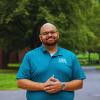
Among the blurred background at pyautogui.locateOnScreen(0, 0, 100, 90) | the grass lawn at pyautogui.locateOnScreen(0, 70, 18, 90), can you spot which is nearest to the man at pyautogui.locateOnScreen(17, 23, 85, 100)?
the grass lawn at pyautogui.locateOnScreen(0, 70, 18, 90)

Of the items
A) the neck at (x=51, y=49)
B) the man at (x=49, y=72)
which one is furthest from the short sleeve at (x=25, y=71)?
the neck at (x=51, y=49)

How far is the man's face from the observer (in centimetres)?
529

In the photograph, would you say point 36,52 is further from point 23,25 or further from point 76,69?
point 23,25

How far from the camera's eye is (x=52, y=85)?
509cm

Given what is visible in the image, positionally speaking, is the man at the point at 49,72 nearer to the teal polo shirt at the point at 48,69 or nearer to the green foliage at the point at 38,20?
the teal polo shirt at the point at 48,69

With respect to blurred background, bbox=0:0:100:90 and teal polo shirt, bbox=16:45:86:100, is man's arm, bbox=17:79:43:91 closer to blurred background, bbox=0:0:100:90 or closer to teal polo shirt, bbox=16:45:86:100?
teal polo shirt, bbox=16:45:86:100

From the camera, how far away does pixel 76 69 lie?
5391 millimetres

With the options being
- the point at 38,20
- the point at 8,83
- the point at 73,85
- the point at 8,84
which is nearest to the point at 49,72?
the point at 73,85

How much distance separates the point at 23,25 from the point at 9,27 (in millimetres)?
1201

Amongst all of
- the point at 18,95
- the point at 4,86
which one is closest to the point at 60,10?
the point at 4,86

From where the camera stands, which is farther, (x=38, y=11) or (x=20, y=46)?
(x=20, y=46)

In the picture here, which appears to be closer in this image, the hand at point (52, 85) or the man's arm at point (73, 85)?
the hand at point (52, 85)

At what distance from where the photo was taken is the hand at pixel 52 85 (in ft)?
16.6

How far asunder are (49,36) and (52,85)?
550 mm
